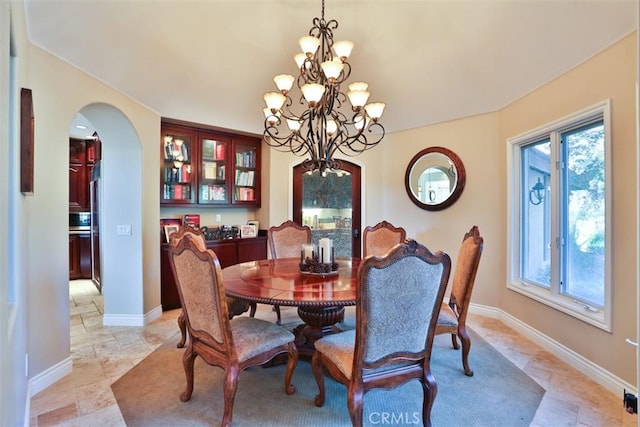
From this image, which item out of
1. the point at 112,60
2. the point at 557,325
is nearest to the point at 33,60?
the point at 112,60

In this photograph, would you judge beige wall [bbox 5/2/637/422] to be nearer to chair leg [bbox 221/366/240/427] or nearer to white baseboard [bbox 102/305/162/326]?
white baseboard [bbox 102/305/162/326]

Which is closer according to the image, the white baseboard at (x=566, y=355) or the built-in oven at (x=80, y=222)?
the white baseboard at (x=566, y=355)

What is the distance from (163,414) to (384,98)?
12.3ft

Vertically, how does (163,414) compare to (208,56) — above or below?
below

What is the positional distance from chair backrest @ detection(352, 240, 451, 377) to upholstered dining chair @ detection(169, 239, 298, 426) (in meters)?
0.63

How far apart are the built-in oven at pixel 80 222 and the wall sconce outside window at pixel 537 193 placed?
6832 mm

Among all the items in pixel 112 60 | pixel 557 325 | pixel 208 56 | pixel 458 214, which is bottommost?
pixel 557 325

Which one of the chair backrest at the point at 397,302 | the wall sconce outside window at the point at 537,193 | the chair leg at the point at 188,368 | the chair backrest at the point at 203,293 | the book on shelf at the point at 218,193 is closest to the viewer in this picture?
the chair backrest at the point at 397,302

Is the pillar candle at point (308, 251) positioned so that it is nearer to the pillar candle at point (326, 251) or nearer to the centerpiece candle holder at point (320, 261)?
the centerpiece candle holder at point (320, 261)

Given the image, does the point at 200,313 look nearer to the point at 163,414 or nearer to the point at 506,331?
the point at 163,414

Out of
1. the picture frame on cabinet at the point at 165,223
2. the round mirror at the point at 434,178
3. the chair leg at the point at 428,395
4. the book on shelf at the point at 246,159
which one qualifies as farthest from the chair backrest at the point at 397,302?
the book on shelf at the point at 246,159

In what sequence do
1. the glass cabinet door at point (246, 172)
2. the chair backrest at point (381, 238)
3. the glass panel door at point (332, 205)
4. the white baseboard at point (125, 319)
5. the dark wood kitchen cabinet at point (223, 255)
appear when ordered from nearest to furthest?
1. the white baseboard at point (125, 319)
2. the chair backrest at point (381, 238)
3. the dark wood kitchen cabinet at point (223, 255)
4. the glass cabinet door at point (246, 172)
5. the glass panel door at point (332, 205)

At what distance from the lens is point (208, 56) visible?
309 centimetres

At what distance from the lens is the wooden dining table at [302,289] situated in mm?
1875
